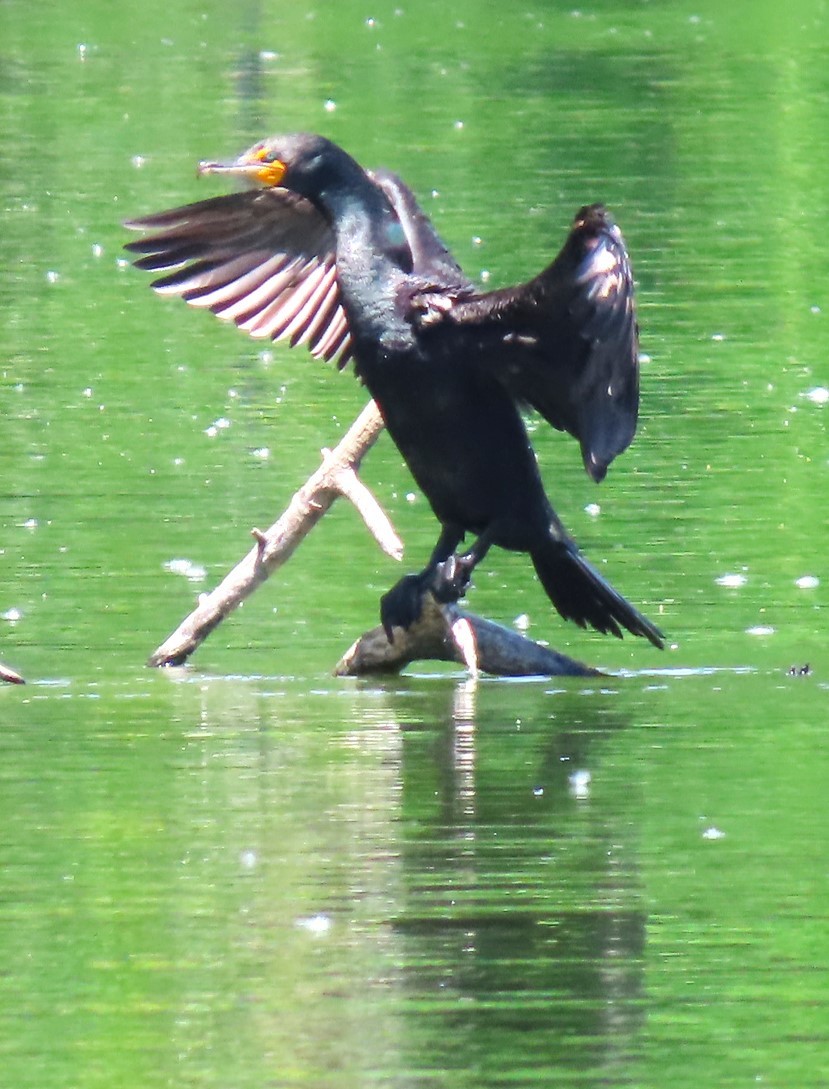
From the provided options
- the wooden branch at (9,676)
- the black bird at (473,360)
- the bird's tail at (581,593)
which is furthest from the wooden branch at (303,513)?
the wooden branch at (9,676)

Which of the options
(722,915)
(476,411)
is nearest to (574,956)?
(722,915)

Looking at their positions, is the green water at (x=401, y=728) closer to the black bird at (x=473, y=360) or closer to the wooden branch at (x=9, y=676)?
the wooden branch at (x=9, y=676)

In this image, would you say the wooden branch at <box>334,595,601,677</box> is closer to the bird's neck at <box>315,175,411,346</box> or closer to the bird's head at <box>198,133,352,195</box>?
the bird's neck at <box>315,175,411,346</box>

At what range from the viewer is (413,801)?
647 centimetres

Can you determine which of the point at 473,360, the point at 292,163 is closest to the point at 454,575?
Answer: the point at 473,360

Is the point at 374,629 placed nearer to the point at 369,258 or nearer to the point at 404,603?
the point at 404,603

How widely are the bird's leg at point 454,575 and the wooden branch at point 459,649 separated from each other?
1.3 inches

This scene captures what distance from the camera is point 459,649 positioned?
7508mm

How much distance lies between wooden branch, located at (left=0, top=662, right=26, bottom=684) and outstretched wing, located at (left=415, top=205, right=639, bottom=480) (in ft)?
4.54

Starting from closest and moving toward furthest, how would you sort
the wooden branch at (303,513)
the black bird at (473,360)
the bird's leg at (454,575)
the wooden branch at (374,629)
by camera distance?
the black bird at (473,360) → the bird's leg at (454,575) → the wooden branch at (374,629) → the wooden branch at (303,513)

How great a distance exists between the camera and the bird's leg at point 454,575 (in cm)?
743

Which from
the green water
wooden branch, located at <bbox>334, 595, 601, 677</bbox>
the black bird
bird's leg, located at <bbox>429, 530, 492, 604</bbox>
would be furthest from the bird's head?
the green water

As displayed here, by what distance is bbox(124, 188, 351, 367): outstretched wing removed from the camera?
8539mm

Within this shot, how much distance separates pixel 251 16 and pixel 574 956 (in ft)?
83.7
